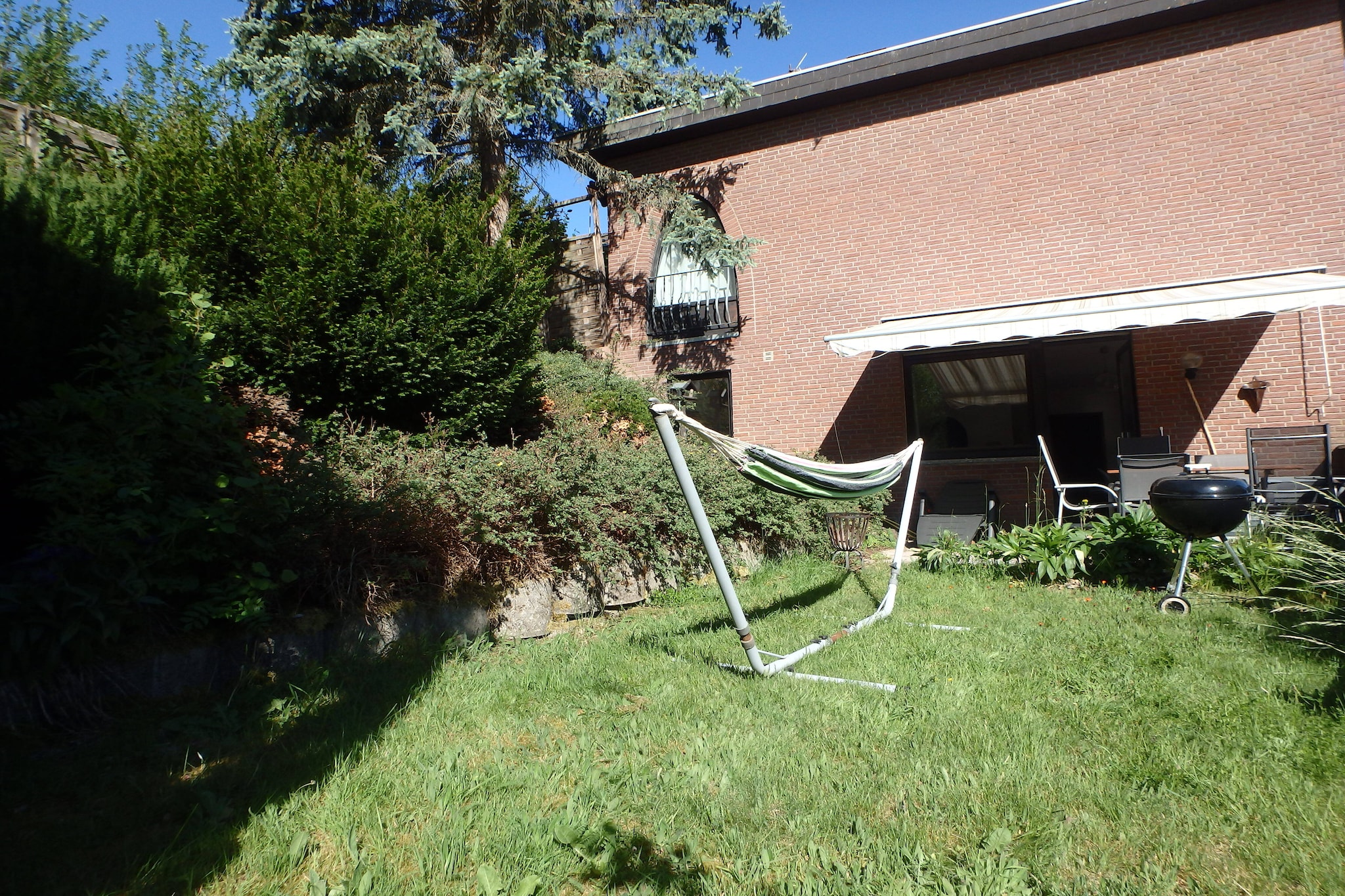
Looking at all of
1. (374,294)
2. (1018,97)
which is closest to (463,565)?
(374,294)

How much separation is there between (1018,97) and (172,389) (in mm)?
9518

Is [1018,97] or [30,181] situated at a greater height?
[1018,97]

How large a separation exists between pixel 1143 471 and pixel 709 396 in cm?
583

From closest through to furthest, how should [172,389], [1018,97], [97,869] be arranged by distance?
1. [97,869]
2. [172,389]
3. [1018,97]

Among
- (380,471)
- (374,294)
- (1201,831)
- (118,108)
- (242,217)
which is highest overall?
(118,108)

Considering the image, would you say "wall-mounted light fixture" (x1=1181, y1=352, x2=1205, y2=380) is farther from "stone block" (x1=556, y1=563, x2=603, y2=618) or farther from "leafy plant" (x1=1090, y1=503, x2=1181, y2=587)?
"stone block" (x1=556, y1=563, x2=603, y2=618)

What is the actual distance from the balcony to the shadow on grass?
819 cm

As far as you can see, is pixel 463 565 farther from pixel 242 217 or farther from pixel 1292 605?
pixel 1292 605

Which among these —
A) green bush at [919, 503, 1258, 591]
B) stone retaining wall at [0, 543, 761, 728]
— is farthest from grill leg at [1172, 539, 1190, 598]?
stone retaining wall at [0, 543, 761, 728]

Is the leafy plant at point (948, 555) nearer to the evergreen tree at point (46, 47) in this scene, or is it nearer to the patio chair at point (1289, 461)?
the patio chair at point (1289, 461)

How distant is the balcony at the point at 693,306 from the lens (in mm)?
10977

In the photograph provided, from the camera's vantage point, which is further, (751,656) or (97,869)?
(751,656)

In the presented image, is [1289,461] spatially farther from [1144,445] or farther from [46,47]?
[46,47]

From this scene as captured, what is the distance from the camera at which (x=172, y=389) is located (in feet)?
11.1
